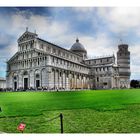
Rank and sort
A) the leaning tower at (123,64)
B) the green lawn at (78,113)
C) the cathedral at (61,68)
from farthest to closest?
the cathedral at (61,68) → the leaning tower at (123,64) → the green lawn at (78,113)

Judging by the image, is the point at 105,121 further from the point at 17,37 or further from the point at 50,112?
the point at 17,37

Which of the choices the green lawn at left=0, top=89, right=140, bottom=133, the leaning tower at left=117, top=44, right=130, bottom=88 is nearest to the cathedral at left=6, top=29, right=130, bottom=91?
the leaning tower at left=117, top=44, right=130, bottom=88

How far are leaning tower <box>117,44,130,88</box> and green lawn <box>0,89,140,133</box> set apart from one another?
0.27m

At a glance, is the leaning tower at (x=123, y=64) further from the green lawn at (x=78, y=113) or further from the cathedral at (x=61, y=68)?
the green lawn at (x=78, y=113)

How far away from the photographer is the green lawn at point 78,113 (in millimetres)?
4070

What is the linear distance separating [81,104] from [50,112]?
2.59 ft

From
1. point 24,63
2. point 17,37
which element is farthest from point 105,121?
point 24,63

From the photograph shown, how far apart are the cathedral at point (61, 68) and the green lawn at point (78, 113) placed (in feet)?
1.60

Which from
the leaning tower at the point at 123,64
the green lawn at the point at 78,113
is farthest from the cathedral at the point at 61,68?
the green lawn at the point at 78,113

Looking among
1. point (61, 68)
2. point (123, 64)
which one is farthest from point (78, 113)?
point (61, 68)

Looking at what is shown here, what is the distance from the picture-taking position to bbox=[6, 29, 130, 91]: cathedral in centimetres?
608

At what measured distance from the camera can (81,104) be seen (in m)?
5.40

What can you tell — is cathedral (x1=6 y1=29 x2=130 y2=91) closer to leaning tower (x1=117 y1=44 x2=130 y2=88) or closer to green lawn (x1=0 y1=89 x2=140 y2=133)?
leaning tower (x1=117 y1=44 x2=130 y2=88)

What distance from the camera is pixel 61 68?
8922 millimetres
